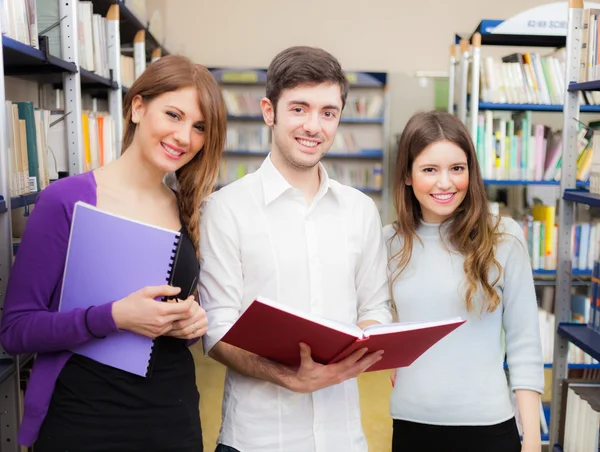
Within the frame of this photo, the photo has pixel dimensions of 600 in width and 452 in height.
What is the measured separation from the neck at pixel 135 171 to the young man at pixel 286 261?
14 cm

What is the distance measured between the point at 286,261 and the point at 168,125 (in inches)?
15.1

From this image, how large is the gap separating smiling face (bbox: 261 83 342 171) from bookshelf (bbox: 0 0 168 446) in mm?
759

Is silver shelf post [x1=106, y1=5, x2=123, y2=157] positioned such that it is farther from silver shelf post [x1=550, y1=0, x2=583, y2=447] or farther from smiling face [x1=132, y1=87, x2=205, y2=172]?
silver shelf post [x1=550, y1=0, x2=583, y2=447]

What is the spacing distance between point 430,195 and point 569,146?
107cm

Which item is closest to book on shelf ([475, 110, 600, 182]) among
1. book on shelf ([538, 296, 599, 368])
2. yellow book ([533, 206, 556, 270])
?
yellow book ([533, 206, 556, 270])

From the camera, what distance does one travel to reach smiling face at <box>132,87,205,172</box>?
4.27 feet

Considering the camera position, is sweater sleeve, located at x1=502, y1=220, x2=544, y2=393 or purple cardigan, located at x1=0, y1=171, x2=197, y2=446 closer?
purple cardigan, located at x1=0, y1=171, x2=197, y2=446

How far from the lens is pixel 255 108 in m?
6.52

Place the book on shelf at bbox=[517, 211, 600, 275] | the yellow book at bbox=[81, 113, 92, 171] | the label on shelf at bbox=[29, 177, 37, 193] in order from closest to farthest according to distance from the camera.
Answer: the label on shelf at bbox=[29, 177, 37, 193] → the yellow book at bbox=[81, 113, 92, 171] → the book on shelf at bbox=[517, 211, 600, 275]

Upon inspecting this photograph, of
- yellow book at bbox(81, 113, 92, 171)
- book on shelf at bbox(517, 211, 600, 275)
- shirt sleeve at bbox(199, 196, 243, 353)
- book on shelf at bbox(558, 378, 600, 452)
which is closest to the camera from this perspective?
shirt sleeve at bbox(199, 196, 243, 353)

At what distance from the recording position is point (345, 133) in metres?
6.62

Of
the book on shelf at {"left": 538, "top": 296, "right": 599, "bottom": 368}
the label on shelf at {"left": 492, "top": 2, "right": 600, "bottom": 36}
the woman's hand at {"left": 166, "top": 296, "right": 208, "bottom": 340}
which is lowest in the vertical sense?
the book on shelf at {"left": 538, "top": 296, "right": 599, "bottom": 368}

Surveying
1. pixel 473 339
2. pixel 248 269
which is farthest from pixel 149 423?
pixel 473 339

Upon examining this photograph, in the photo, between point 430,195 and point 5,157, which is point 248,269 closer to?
point 430,195
